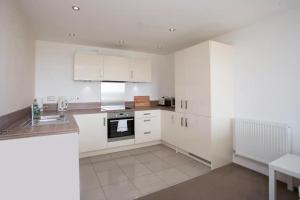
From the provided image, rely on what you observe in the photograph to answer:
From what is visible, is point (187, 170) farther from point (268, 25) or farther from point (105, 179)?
point (268, 25)

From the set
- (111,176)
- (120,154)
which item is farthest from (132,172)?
(120,154)

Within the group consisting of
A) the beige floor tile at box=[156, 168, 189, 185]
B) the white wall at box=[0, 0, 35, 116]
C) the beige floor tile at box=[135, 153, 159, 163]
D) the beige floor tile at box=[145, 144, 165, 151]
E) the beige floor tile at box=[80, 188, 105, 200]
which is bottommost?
the beige floor tile at box=[80, 188, 105, 200]

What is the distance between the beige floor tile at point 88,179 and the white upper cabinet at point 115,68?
1.85 metres

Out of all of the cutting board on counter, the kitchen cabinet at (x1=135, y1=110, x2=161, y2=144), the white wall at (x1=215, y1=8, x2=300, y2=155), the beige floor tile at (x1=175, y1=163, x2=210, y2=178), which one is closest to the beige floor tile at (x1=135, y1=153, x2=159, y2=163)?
the kitchen cabinet at (x1=135, y1=110, x2=161, y2=144)

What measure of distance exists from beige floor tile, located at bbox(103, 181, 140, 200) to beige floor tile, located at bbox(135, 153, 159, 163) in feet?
2.60

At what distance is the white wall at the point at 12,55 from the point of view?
5.16 ft

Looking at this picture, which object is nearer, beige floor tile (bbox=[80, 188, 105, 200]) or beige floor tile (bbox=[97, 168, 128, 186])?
beige floor tile (bbox=[80, 188, 105, 200])

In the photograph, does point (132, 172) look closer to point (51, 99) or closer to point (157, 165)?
point (157, 165)

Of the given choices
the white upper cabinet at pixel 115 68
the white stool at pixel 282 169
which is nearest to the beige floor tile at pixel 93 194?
the white stool at pixel 282 169

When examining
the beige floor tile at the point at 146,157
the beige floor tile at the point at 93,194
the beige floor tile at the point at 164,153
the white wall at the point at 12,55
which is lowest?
the beige floor tile at the point at 93,194

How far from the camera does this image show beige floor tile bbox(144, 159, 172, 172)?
107 inches

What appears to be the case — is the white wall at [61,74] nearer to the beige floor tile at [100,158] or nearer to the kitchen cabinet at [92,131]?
the kitchen cabinet at [92,131]

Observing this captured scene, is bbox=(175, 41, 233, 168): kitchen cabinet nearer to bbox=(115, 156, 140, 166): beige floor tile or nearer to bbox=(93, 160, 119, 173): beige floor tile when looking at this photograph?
bbox=(115, 156, 140, 166): beige floor tile

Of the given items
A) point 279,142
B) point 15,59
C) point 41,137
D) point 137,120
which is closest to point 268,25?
point 279,142
